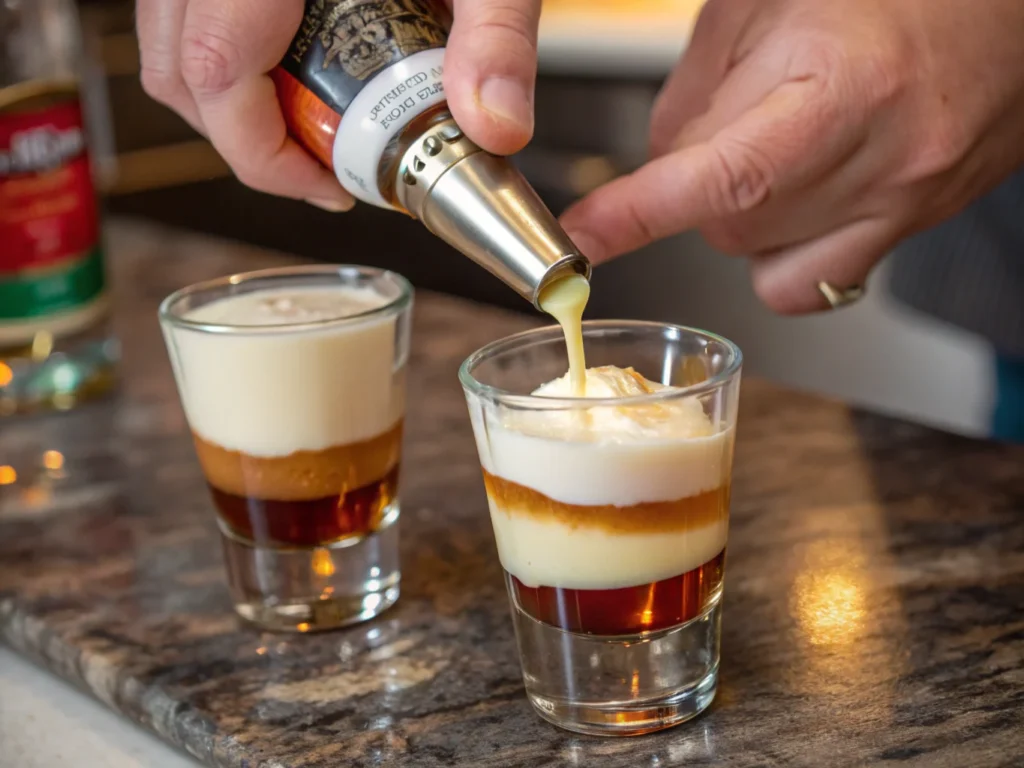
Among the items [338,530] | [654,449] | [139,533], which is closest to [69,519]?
[139,533]

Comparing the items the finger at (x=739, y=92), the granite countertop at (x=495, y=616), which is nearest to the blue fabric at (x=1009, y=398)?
the granite countertop at (x=495, y=616)

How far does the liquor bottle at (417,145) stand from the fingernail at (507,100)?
3 cm

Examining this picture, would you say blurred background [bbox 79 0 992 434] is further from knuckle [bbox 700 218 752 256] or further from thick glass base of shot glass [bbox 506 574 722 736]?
thick glass base of shot glass [bbox 506 574 722 736]

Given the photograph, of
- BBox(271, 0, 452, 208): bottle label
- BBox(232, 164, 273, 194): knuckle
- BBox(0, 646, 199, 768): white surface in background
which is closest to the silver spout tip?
BBox(271, 0, 452, 208): bottle label

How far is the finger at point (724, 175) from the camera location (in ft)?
2.64

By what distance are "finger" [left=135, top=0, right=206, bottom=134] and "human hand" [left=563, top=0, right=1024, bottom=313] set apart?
0.88 ft

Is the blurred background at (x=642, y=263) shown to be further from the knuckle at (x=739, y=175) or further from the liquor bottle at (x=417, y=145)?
the liquor bottle at (x=417, y=145)

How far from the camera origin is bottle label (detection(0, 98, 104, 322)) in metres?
1.21

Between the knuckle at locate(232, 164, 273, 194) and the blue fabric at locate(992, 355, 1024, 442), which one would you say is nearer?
the knuckle at locate(232, 164, 273, 194)

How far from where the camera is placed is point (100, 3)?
2.92 meters

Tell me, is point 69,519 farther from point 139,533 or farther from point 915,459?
point 915,459

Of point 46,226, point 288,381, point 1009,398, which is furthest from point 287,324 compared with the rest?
point 1009,398

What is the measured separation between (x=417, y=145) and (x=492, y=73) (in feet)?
0.18

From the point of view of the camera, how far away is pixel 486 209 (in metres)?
0.68
